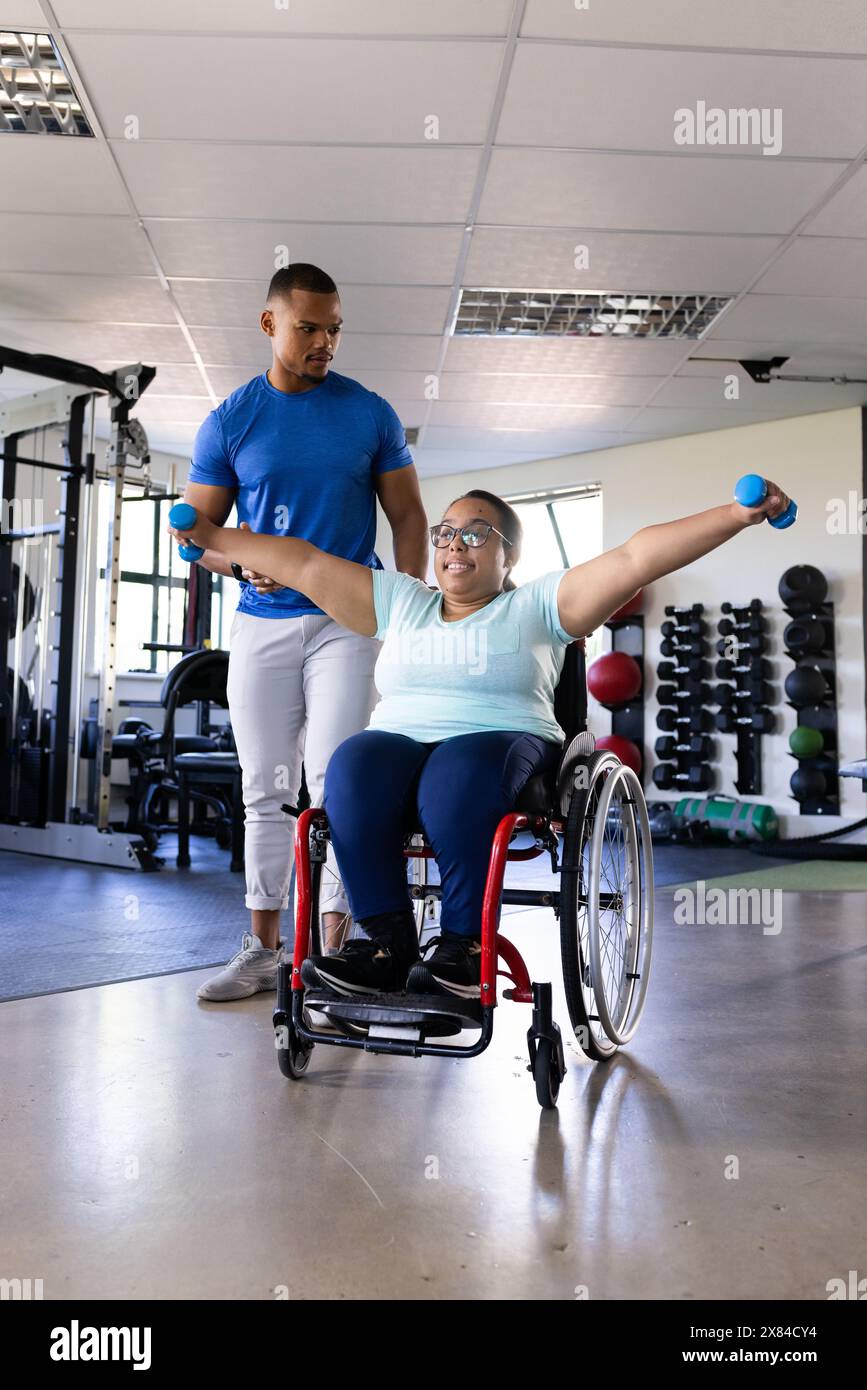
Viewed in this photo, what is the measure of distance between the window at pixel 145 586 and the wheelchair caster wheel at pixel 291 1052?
5.78 meters

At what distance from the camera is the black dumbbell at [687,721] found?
22.2 ft

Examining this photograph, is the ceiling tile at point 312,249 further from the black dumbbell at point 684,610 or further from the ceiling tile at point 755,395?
the black dumbbell at point 684,610

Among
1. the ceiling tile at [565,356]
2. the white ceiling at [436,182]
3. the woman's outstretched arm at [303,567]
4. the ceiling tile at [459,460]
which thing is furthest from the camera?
the ceiling tile at [459,460]

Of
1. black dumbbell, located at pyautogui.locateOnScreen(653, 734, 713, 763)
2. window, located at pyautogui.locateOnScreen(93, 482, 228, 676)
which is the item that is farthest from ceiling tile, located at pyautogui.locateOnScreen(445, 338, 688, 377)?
window, located at pyautogui.locateOnScreen(93, 482, 228, 676)

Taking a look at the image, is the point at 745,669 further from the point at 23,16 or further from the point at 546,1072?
the point at 546,1072

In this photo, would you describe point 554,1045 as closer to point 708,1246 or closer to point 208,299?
point 708,1246

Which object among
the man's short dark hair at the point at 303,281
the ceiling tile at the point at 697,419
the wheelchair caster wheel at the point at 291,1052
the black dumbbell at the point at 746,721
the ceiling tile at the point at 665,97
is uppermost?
the ceiling tile at the point at 697,419

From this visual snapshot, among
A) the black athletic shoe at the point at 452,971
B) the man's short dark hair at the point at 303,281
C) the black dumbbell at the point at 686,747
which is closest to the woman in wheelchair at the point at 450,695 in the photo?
the black athletic shoe at the point at 452,971

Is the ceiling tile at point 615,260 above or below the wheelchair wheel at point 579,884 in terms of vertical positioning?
above

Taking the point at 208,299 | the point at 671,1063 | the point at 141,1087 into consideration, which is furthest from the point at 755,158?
the point at 141,1087

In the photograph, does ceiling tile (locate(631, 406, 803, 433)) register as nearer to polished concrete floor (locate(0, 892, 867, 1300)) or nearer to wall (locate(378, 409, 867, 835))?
wall (locate(378, 409, 867, 835))

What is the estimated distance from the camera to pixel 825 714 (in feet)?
20.6

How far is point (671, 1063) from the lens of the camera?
74.2 inches

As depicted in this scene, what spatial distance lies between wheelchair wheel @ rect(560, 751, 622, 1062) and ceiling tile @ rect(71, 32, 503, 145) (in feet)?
7.46
